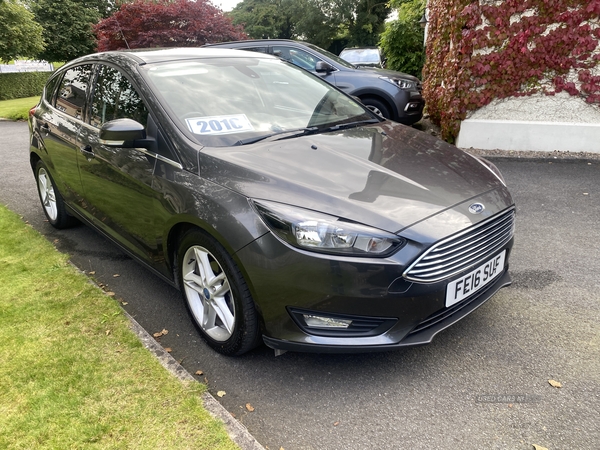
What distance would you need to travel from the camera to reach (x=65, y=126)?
13.5 feet

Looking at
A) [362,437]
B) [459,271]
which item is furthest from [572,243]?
[362,437]

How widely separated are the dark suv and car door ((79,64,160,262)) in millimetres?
5051

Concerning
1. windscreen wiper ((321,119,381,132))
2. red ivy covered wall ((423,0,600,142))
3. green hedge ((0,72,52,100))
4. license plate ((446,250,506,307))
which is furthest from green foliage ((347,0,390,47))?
A: license plate ((446,250,506,307))

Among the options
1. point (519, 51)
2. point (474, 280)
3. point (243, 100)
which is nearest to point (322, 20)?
point (519, 51)

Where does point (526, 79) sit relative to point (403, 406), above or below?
above

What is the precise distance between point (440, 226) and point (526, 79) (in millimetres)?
5727

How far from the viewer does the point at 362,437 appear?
2238 mm

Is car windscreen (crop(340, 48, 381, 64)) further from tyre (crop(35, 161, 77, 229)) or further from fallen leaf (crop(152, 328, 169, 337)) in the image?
fallen leaf (crop(152, 328, 169, 337))

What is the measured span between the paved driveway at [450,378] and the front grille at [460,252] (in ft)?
1.99

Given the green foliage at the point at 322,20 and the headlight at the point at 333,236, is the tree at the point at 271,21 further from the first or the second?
the headlight at the point at 333,236

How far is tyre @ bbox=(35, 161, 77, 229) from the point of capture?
4.76m

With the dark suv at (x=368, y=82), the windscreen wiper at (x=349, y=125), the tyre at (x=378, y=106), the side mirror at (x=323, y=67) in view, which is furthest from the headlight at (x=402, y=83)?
the windscreen wiper at (x=349, y=125)

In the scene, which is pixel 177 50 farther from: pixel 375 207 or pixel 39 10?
pixel 39 10

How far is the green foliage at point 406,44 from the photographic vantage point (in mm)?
13406
